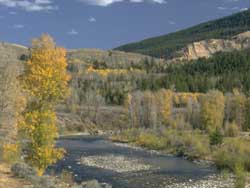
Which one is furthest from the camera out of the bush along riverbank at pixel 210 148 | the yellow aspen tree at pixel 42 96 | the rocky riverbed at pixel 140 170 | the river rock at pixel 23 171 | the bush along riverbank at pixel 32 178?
the bush along riverbank at pixel 210 148

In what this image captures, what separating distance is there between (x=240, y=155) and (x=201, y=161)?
7.69m

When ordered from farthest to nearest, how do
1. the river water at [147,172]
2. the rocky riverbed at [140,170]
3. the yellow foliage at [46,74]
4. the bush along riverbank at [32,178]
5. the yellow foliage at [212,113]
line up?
the yellow foliage at [212,113], the river water at [147,172], the rocky riverbed at [140,170], the yellow foliage at [46,74], the bush along riverbank at [32,178]

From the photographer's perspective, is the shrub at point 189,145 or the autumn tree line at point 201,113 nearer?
the shrub at point 189,145

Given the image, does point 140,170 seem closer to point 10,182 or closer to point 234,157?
point 234,157

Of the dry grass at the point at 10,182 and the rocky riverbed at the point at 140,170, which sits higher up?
the dry grass at the point at 10,182

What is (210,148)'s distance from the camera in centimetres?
6950

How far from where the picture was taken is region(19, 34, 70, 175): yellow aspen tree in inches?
1091

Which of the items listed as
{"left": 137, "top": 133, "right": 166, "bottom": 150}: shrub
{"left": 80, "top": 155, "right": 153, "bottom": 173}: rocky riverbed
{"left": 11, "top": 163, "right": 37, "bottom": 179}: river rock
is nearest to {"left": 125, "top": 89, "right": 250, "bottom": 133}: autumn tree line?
{"left": 137, "top": 133, "right": 166, "bottom": 150}: shrub

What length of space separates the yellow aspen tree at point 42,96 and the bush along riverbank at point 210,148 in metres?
16.3

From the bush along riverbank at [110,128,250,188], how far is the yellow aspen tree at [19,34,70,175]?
1633 cm

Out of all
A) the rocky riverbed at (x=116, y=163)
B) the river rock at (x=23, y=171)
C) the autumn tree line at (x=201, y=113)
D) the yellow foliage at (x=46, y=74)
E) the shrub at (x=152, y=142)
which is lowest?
the rocky riverbed at (x=116, y=163)

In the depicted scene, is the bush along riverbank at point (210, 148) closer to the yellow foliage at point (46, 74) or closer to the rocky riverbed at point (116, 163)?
the rocky riverbed at point (116, 163)

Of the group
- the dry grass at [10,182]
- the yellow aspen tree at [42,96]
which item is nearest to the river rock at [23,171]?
the dry grass at [10,182]

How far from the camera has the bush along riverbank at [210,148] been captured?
53.3 m
